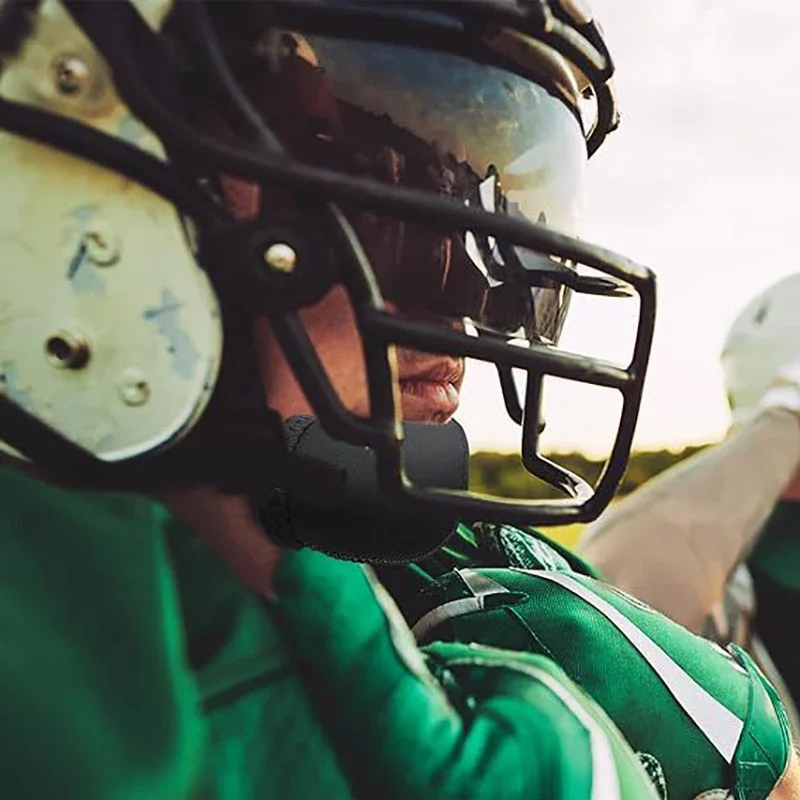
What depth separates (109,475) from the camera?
83cm

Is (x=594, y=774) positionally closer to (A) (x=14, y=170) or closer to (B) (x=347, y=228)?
(B) (x=347, y=228)

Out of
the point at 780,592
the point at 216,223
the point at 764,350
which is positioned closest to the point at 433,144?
the point at 216,223

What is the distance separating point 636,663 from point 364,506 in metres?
0.31

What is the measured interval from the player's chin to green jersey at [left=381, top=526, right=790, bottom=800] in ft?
0.57

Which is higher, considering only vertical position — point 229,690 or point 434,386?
point 434,386

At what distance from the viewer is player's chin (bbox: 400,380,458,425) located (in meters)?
1.04

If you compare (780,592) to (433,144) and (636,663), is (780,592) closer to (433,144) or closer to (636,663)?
(636,663)

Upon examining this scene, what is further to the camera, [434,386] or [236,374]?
[434,386]

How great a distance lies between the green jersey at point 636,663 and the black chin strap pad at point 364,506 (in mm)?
126

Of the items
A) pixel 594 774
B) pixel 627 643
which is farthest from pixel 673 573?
pixel 594 774

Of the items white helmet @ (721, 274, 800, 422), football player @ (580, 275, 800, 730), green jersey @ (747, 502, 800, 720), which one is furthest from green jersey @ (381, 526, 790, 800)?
white helmet @ (721, 274, 800, 422)

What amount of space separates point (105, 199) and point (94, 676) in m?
0.31

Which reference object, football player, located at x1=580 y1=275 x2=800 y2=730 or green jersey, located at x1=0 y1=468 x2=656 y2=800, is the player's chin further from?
football player, located at x1=580 y1=275 x2=800 y2=730

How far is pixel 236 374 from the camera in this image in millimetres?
870
